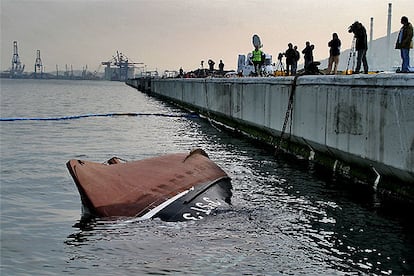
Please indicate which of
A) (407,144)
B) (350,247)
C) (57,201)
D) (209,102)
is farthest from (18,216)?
(209,102)

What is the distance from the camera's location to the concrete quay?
11305 millimetres

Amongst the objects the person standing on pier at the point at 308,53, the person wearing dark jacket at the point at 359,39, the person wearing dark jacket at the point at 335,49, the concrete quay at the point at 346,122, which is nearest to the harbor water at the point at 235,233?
the concrete quay at the point at 346,122

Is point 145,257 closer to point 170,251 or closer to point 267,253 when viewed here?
point 170,251

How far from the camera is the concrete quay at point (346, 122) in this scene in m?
11.3

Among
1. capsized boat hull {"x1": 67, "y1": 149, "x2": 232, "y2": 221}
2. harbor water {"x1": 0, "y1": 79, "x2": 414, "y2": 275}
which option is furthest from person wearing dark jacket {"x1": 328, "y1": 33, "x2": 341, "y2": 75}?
capsized boat hull {"x1": 67, "y1": 149, "x2": 232, "y2": 221}

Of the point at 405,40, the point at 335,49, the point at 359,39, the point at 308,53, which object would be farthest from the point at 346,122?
the point at 308,53

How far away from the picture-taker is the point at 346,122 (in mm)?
14133

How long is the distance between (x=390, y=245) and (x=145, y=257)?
3668 millimetres

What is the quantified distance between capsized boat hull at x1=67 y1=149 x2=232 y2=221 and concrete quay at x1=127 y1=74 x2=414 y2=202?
3303 millimetres

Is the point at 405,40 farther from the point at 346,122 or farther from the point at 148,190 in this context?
the point at 148,190

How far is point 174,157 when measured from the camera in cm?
1246

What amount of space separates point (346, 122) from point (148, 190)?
591 centimetres

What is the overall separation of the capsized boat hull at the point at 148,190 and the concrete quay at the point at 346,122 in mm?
3303

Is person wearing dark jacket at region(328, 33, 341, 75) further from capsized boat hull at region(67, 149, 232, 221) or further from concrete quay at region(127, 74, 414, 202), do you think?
capsized boat hull at region(67, 149, 232, 221)
